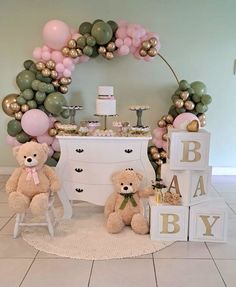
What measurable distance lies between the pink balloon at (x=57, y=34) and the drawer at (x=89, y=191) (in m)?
1.50

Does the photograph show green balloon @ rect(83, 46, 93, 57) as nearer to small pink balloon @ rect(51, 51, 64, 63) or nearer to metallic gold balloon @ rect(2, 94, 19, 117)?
small pink balloon @ rect(51, 51, 64, 63)

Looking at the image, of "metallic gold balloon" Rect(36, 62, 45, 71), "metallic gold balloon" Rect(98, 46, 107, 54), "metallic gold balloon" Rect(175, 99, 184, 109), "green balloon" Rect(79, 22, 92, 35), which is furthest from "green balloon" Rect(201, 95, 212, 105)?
"metallic gold balloon" Rect(36, 62, 45, 71)

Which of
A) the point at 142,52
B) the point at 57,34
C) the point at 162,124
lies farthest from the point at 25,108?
the point at 162,124

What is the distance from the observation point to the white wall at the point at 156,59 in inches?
162

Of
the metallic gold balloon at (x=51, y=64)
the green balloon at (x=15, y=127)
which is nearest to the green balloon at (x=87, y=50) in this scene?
the metallic gold balloon at (x=51, y=64)

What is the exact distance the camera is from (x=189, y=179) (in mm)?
2525

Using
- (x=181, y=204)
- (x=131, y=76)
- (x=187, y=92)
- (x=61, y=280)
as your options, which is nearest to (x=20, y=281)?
(x=61, y=280)

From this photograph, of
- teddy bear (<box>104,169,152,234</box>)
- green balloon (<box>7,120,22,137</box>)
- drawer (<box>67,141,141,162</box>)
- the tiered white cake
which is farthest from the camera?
green balloon (<box>7,120,22,137</box>)

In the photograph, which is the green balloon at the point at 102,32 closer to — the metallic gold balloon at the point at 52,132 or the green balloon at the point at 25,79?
the green balloon at the point at 25,79

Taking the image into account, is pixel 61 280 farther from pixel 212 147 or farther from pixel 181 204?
pixel 212 147

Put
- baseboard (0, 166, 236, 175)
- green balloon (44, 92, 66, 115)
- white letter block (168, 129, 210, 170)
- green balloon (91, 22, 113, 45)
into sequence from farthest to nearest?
baseboard (0, 166, 236, 175) → green balloon (44, 92, 66, 115) → green balloon (91, 22, 113, 45) → white letter block (168, 129, 210, 170)

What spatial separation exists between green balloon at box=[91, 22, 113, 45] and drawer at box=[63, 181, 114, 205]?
1.50m

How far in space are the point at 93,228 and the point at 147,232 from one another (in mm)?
430

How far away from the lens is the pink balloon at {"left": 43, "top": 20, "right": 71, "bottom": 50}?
3551mm
